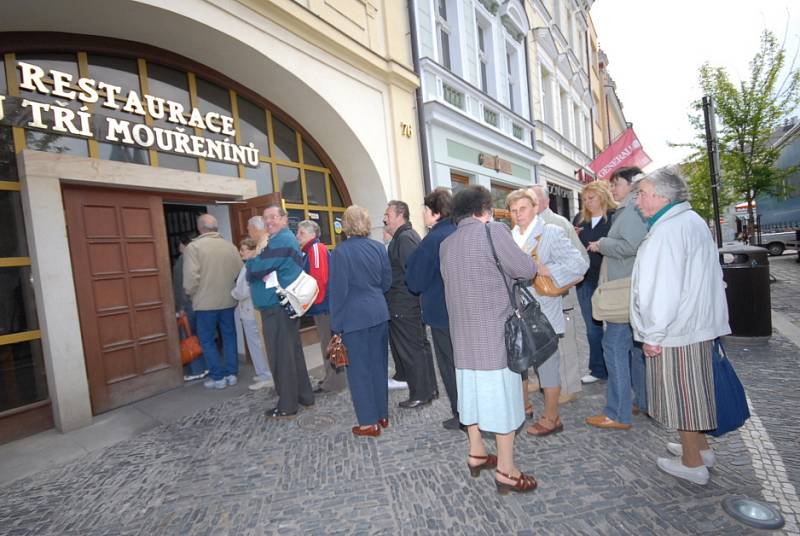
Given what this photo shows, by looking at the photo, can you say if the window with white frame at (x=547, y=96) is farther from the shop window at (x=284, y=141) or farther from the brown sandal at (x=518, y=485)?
the brown sandal at (x=518, y=485)

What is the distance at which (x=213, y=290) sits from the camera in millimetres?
4910

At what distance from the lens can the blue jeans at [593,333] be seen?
4012 millimetres

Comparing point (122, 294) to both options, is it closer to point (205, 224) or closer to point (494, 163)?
point (205, 224)

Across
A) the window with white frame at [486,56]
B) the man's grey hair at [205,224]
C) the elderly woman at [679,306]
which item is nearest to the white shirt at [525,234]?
the elderly woman at [679,306]

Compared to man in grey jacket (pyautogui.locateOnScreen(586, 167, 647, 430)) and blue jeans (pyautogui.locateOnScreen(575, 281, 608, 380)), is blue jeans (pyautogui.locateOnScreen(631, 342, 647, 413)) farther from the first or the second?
blue jeans (pyautogui.locateOnScreen(575, 281, 608, 380))

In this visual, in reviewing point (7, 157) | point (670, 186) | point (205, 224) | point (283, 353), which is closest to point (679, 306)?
point (670, 186)

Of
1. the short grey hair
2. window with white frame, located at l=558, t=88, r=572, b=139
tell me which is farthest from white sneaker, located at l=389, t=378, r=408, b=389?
window with white frame, located at l=558, t=88, r=572, b=139

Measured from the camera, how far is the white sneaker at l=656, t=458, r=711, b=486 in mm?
2361

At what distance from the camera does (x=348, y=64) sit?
6914mm

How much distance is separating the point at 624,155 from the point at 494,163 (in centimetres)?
338

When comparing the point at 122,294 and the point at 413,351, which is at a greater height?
the point at 122,294

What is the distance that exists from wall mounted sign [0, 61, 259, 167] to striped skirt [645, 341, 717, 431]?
18.0 ft

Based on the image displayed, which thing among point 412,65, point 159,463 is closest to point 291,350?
point 159,463

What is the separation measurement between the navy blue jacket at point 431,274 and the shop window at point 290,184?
164 inches
